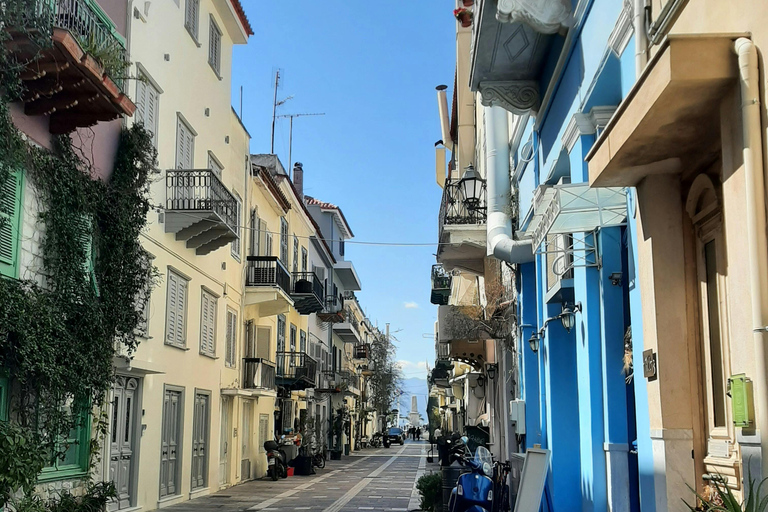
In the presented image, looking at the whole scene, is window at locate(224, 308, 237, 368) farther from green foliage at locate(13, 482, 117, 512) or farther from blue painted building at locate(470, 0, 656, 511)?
blue painted building at locate(470, 0, 656, 511)

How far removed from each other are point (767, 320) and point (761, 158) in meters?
0.84

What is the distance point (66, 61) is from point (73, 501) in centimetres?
641

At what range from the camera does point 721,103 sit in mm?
4844

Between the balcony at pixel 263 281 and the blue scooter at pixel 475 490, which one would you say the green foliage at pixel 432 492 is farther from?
the balcony at pixel 263 281

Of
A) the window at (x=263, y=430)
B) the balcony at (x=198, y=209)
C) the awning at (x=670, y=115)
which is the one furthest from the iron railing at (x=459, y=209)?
the window at (x=263, y=430)

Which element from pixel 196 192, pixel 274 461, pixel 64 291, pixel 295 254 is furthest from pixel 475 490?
pixel 295 254

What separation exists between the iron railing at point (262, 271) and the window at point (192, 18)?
782 cm

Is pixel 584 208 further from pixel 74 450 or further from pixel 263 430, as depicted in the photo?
pixel 263 430

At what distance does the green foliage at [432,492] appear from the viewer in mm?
14367

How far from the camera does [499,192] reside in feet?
48.5

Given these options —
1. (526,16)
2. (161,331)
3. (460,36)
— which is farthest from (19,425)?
(460,36)

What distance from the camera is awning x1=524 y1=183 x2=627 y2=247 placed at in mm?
7895

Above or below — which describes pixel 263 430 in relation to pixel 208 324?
below

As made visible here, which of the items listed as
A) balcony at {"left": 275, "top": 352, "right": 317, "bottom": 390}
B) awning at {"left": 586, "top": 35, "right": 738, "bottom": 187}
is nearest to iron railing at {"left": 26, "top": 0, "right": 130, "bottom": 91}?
awning at {"left": 586, "top": 35, "right": 738, "bottom": 187}
